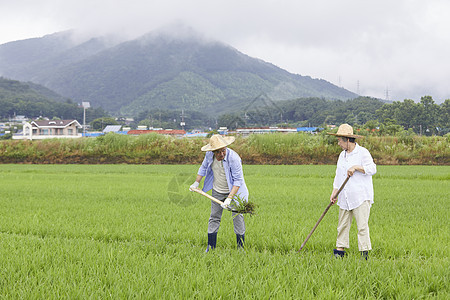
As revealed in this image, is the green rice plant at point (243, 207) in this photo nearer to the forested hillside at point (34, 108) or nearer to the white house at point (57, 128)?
the white house at point (57, 128)

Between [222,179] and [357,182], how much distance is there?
1.65 m

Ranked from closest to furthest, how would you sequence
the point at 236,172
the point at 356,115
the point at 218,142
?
the point at 218,142, the point at 236,172, the point at 356,115

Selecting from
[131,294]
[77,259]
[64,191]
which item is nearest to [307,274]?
[131,294]

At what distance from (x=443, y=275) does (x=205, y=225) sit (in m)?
3.50

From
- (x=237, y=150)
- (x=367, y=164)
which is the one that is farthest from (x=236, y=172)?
(x=237, y=150)

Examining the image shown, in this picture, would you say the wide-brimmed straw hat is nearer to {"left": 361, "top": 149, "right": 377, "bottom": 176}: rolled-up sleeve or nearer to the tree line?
{"left": 361, "top": 149, "right": 377, "bottom": 176}: rolled-up sleeve

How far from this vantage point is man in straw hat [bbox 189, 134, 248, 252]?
4.45m

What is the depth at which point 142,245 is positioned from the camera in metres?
4.63

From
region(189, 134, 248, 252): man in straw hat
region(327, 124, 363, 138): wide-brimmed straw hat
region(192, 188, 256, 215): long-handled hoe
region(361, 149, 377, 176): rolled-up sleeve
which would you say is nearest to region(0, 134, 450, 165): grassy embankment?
region(189, 134, 248, 252): man in straw hat

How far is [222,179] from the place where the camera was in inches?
183

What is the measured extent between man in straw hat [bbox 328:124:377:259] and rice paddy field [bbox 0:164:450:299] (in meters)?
0.23

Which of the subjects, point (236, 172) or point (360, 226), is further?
point (236, 172)

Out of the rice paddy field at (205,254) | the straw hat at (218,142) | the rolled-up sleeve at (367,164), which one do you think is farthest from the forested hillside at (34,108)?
the rolled-up sleeve at (367,164)

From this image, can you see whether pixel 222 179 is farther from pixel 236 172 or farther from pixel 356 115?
pixel 356 115
